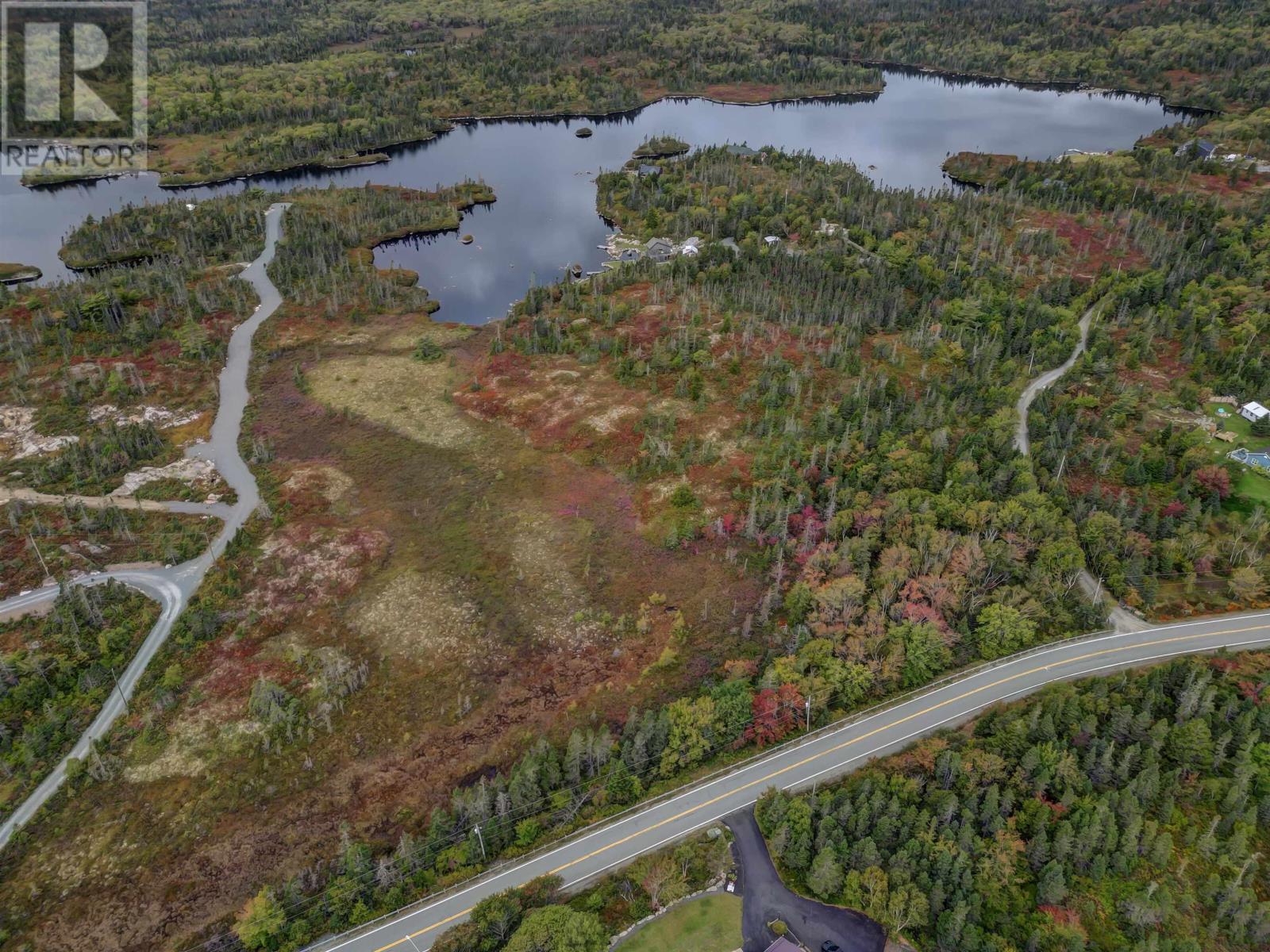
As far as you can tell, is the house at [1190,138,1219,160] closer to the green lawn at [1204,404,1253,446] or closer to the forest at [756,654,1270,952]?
the green lawn at [1204,404,1253,446]

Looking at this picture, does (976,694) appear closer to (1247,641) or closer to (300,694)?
(1247,641)

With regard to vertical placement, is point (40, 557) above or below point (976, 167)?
below

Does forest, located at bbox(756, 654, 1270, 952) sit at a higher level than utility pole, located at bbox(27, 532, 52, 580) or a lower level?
higher

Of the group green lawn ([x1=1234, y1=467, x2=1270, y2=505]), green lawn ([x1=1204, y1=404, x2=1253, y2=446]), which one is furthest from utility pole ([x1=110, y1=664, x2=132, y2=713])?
green lawn ([x1=1204, y1=404, x2=1253, y2=446])

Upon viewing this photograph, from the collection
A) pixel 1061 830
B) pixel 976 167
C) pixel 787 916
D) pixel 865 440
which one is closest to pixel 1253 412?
pixel 865 440

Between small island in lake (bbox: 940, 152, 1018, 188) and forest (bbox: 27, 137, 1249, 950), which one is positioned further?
small island in lake (bbox: 940, 152, 1018, 188)

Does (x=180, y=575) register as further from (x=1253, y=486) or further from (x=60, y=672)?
(x=1253, y=486)

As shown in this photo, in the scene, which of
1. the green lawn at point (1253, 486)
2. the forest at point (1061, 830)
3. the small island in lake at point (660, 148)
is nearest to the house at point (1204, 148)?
the small island in lake at point (660, 148)
